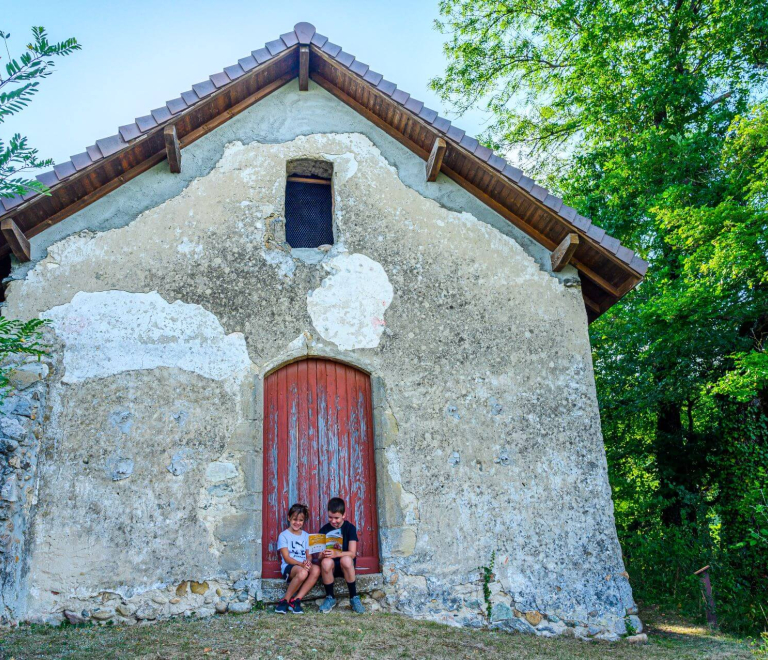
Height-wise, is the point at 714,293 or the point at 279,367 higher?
the point at 714,293

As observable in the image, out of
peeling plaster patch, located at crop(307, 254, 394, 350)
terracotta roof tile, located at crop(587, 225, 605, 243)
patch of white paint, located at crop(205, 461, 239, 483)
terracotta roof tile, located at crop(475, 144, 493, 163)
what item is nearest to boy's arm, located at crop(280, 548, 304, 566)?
patch of white paint, located at crop(205, 461, 239, 483)

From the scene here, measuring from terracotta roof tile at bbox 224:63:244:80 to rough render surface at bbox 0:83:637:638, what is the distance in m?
0.54

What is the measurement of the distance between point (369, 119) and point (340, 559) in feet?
17.0

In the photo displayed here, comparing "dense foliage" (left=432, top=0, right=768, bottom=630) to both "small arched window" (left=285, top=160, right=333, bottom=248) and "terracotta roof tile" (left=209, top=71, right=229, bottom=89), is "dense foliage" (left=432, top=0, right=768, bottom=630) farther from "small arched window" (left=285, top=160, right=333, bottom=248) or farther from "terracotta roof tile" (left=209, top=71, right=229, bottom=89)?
"terracotta roof tile" (left=209, top=71, right=229, bottom=89)

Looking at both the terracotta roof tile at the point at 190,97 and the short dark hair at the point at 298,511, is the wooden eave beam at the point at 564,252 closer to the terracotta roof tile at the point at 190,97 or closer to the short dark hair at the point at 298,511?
the short dark hair at the point at 298,511

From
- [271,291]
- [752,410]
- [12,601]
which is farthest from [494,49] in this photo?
[12,601]

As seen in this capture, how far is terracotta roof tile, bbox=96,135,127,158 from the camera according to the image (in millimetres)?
6629

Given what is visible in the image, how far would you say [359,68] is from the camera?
7512mm

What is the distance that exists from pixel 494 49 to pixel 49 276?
12.5 meters

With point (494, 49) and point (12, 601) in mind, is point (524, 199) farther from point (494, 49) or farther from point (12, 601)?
point (494, 49)

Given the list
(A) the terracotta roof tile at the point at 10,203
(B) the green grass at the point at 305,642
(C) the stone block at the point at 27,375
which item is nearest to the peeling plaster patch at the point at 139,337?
(C) the stone block at the point at 27,375

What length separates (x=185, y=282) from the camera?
6793mm

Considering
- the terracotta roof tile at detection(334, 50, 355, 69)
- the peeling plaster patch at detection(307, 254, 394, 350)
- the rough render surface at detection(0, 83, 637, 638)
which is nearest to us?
the rough render surface at detection(0, 83, 637, 638)

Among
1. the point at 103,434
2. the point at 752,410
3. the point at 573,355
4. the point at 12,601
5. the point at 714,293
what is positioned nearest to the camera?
the point at 12,601
